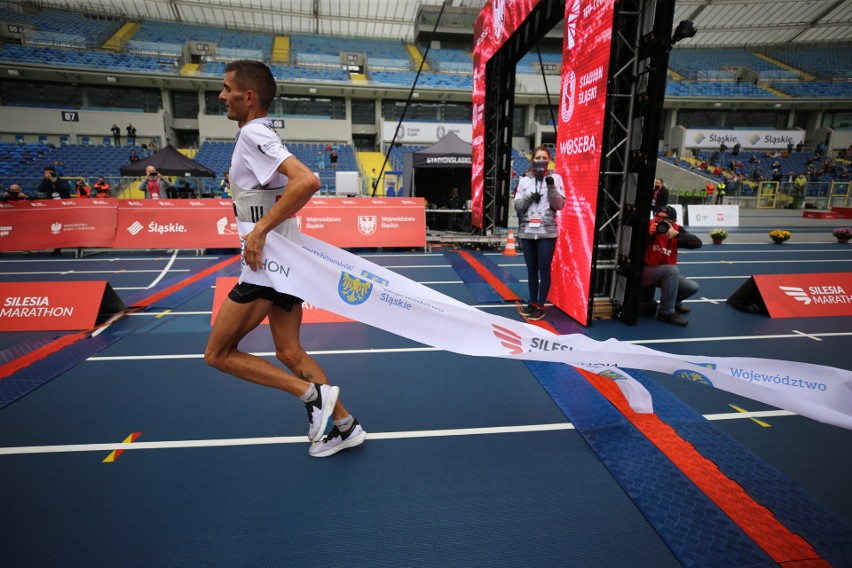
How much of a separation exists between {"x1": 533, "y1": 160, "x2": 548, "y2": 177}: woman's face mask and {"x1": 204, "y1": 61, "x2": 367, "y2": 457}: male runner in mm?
3316

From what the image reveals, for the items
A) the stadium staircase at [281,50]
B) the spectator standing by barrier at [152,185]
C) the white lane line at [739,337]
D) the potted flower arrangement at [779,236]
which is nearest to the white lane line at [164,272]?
the spectator standing by barrier at [152,185]

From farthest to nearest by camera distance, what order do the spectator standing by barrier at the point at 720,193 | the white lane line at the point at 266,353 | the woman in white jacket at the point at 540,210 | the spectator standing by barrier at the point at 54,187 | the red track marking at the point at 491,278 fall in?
the spectator standing by barrier at the point at 720,193
the spectator standing by barrier at the point at 54,187
the red track marking at the point at 491,278
the woman in white jacket at the point at 540,210
the white lane line at the point at 266,353

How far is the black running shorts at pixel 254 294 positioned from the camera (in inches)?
81.4

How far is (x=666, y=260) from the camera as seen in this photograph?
5129mm

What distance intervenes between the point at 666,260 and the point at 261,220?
16.0 ft

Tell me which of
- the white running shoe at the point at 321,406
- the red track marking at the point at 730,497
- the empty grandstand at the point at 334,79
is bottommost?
the red track marking at the point at 730,497

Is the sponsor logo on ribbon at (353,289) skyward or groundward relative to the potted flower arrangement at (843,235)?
skyward

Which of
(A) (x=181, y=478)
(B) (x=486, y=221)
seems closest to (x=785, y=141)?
(B) (x=486, y=221)

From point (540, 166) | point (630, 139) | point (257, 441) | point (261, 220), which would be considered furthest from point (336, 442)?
point (630, 139)

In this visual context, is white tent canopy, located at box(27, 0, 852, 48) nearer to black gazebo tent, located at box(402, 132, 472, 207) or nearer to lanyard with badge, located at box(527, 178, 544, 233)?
black gazebo tent, located at box(402, 132, 472, 207)

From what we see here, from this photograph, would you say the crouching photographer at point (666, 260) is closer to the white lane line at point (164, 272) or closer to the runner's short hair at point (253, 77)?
the runner's short hair at point (253, 77)

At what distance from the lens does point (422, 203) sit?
10.3 meters

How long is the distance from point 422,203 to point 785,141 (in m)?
36.6

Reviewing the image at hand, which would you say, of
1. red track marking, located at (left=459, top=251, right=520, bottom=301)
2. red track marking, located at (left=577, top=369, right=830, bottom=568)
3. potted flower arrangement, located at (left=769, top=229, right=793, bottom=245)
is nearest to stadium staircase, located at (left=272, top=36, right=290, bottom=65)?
red track marking, located at (left=459, top=251, right=520, bottom=301)
